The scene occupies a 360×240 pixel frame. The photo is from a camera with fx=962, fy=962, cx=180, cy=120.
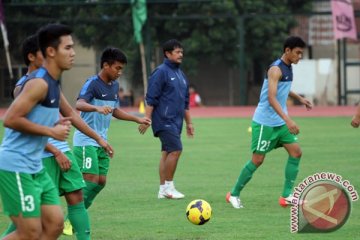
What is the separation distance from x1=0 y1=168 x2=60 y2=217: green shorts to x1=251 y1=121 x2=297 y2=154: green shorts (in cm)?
521

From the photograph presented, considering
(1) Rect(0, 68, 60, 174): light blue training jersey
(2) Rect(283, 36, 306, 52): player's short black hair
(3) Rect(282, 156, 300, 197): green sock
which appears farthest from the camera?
(3) Rect(282, 156, 300, 197): green sock

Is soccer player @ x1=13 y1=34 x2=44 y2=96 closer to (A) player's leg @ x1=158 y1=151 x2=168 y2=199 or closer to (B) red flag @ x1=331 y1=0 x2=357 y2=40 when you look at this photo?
(A) player's leg @ x1=158 y1=151 x2=168 y2=199

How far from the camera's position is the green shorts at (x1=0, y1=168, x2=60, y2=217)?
709 cm

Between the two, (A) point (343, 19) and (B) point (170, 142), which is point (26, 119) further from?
(A) point (343, 19)

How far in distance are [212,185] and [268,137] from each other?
239cm

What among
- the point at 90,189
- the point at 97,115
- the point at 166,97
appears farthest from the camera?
the point at 166,97

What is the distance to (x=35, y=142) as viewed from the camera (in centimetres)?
727

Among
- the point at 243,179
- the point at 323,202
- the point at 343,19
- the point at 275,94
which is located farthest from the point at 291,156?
the point at 343,19

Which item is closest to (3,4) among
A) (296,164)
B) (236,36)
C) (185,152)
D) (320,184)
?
(236,36)

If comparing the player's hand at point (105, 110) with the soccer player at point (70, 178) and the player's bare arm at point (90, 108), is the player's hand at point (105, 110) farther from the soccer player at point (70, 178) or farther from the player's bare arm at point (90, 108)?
the soccer player at point (70, 178)

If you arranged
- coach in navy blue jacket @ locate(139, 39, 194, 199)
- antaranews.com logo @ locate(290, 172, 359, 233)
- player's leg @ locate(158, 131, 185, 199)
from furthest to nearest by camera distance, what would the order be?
coach in navy blue jacket @ locate(139, 39, 194, 199) < player's leg @ locate(158, 131, 185, 199) < antaranews.com logo @ locate(290, 172, 359, 233)

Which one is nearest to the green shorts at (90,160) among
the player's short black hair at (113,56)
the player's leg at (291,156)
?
the player's short black hair at (113,56)

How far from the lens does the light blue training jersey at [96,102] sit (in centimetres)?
1043

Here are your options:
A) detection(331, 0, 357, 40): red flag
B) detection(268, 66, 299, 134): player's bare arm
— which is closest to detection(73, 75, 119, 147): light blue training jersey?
detection(268, 66, 299, 134): player's bare arm
